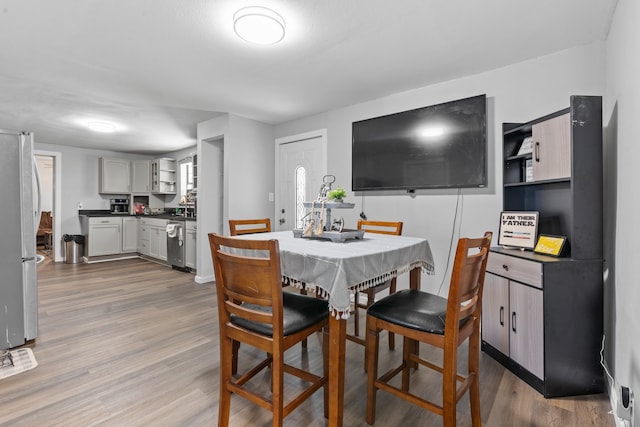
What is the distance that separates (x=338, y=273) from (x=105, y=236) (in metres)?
6.48

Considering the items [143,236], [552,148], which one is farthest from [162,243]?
[552,148]

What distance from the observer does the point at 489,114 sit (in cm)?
284

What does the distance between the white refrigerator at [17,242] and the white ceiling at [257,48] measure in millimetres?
803

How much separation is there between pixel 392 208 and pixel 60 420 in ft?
10.0

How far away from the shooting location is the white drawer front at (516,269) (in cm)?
188

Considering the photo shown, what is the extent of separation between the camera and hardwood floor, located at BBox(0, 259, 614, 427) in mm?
1652

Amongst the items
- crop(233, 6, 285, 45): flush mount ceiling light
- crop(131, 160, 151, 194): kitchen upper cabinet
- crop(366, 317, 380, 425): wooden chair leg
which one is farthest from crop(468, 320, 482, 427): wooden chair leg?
crop(131, 160, 151, 194): kitchen upper cabinet

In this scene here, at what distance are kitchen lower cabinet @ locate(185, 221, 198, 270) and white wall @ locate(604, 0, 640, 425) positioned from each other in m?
4.88

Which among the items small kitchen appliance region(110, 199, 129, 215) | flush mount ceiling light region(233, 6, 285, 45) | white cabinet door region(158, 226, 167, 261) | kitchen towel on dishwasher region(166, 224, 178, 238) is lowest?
white cabinet door region(158, 226, 167, 261)

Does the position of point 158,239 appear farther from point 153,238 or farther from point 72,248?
point 72,248

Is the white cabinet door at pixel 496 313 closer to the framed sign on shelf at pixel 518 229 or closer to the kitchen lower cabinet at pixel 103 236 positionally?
the framed sign on shelf at pixel 518 229

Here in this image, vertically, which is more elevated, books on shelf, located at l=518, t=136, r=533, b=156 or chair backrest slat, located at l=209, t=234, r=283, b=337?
→ books on shelf, located at l=518, t=136, r=533, b=156

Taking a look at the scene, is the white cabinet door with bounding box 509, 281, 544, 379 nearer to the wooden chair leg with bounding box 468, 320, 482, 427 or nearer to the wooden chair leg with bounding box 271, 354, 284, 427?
the wooden chair leg with bounding box 468, 320, 482, 427

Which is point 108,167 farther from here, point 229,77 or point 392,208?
point 392,208
